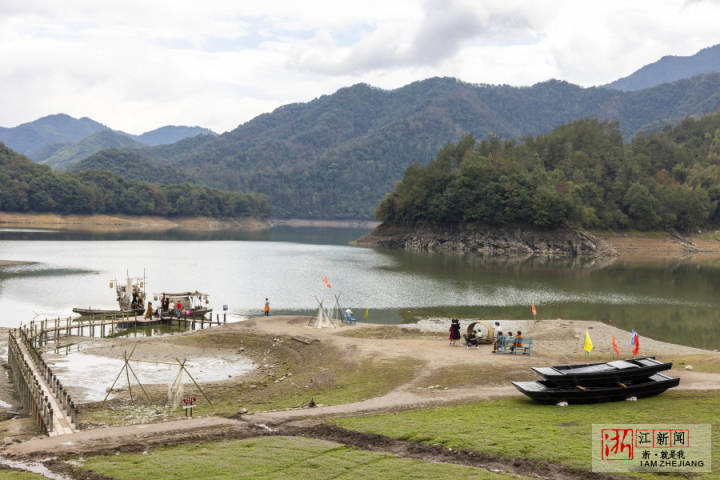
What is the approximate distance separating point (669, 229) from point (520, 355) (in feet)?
458

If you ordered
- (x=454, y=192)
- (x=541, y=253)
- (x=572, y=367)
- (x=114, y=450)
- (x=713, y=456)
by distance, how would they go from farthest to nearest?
(x=454, y=192), (x=541, y=253), (x=572, y=367), (x=114, y=450), (x=713, y=456)

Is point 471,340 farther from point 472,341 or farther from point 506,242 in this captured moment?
point 506,242

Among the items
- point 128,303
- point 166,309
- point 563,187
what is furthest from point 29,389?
point 563,187

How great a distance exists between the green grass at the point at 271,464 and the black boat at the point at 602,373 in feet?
27.7

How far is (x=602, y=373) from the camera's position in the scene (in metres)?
23.5

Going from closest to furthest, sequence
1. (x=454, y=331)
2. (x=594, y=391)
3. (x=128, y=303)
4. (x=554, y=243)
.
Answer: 1. (x=594, y=391)
2. (x=454, y=331)
3. (x=128, y=303)
4. (x=554, y=243)

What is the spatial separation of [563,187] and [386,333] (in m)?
117

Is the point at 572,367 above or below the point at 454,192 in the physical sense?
below

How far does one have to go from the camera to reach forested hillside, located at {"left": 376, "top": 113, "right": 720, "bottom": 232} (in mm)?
144500

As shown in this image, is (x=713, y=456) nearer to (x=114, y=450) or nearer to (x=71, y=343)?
(x=114, y=450)

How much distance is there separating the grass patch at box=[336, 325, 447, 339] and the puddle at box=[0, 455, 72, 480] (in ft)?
89.0

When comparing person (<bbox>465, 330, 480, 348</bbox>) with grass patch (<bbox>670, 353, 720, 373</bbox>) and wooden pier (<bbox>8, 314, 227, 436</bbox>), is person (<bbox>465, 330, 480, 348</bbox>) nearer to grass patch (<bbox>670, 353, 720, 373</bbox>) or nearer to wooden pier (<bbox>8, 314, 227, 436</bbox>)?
grass patch (<bbox>670, 353, 720, 373</bbox>)

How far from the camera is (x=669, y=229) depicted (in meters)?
154

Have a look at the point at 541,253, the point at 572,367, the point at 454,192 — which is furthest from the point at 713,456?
the point at 454,192
